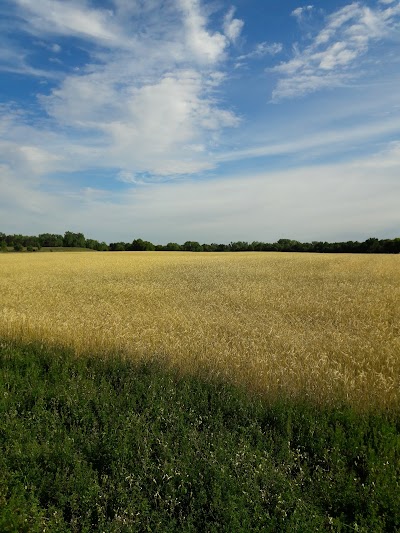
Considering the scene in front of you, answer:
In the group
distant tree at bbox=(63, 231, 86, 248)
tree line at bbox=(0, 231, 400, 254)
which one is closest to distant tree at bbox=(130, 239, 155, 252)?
tree line at bbox=(0, 231, 400, 254)

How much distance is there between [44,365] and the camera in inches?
305

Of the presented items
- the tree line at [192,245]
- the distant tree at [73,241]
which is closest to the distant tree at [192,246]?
the tree line at [192,245]

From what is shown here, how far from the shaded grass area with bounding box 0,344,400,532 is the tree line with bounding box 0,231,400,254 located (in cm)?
9663

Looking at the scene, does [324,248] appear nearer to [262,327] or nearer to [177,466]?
[262,327]

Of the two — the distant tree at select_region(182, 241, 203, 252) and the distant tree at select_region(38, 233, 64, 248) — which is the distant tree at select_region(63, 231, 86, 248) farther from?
the distant tree at select_region(182, 241, 203, 252)

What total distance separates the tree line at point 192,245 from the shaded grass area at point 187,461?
3804 inches

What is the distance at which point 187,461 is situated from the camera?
4449 millimetres

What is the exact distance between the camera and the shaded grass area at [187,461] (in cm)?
373

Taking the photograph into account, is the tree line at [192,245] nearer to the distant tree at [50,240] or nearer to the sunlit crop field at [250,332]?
the distant tree at [50,240]

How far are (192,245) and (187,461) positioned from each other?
10981cm

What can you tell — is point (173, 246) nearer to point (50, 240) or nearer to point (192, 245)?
point (192, 245)

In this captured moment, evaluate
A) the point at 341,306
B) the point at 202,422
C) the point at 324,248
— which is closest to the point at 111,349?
the point at 202,422

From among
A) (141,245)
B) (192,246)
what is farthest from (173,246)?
(141,245)

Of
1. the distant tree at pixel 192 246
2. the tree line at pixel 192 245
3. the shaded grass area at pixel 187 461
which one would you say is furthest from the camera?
the distant tree at pixel 192 246
